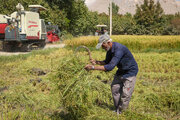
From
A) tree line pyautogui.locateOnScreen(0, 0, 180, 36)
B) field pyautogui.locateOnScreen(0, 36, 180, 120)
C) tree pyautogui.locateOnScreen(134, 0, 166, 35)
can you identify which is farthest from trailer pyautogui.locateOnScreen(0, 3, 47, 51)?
tree pyautogui.locateOnScreen(134, 0, 166, 35)

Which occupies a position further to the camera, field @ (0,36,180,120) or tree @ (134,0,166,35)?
tree @ (134,0,166,35)

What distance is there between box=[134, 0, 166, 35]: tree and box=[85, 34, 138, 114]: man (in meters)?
27.8

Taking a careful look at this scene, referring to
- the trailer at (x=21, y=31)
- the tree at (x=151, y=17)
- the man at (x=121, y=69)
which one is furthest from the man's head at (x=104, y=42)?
the tree at (x=151, y=17)

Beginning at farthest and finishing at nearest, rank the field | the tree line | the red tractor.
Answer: the tree line
the red tractor
the field

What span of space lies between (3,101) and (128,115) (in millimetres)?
2593

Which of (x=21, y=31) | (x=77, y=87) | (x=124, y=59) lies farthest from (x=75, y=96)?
(x=21, y=31)

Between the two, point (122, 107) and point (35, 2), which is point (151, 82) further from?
point (35, 2)

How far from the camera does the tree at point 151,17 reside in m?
29.3

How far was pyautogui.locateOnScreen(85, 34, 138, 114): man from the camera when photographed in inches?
122

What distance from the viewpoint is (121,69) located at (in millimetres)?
3363

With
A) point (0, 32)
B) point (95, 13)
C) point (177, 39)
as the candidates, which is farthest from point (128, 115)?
point (95, 13)

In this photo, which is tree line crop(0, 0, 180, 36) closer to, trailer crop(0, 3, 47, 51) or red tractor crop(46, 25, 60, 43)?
red tractor crop(46, 25, 60, 43)

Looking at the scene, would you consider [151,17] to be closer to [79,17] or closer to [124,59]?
[79,17]

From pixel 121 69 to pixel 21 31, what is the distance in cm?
934
